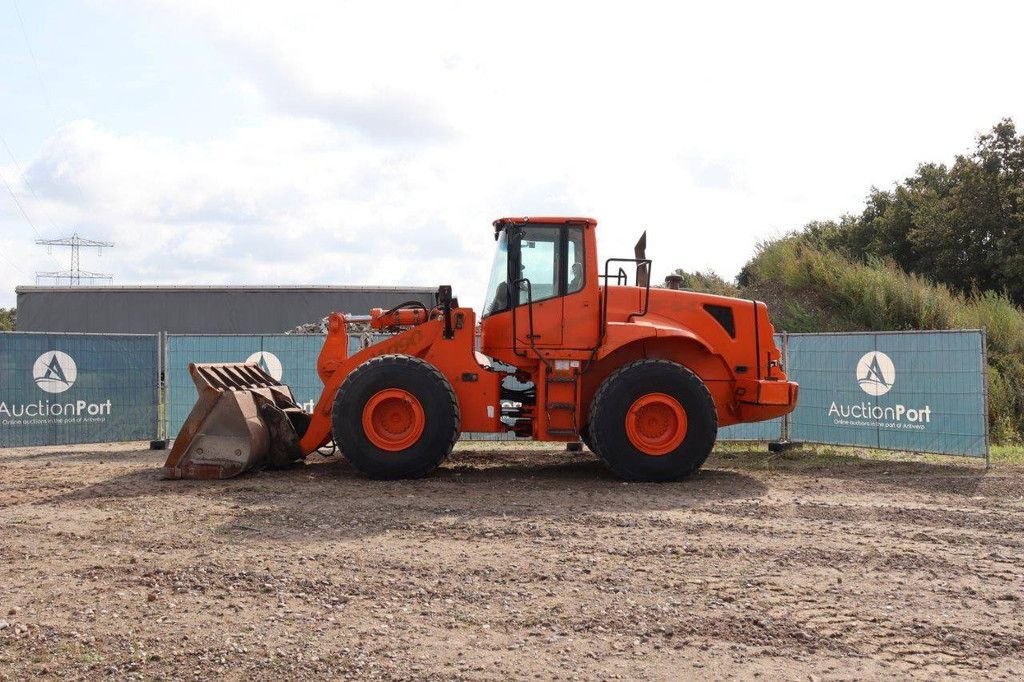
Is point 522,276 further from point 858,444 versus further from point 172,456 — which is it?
point 858,444

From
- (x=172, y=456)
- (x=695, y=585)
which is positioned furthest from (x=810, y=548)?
(x=172, y=456)

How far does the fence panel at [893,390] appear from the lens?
11.9 m

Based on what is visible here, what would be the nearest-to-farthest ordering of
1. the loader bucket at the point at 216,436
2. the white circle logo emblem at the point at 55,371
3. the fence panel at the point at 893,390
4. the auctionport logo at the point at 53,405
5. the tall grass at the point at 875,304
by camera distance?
the loader bucket at the point at 216,436 < the fence panel at the point at 893,390 < the auctionport logo at the point at 53,405 < the white circle logo emblem at the point at 55,371 < the tall grass at the point at 875,304

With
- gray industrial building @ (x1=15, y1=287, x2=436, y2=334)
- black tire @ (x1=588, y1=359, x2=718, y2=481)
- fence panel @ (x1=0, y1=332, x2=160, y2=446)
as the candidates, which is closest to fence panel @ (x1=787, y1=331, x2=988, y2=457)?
black tire @ (x1=588, y1=359, x2=718, y2=481)

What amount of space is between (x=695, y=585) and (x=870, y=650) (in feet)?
4.16

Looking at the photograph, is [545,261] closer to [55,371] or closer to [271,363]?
[271,363]

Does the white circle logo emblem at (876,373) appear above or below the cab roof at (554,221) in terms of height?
below

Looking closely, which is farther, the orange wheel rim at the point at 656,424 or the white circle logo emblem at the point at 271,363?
the white circle logo emblem at the point at 271,363


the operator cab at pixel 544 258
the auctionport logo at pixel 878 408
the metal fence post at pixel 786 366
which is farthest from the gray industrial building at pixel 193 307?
the operator cab at pixel 544 258

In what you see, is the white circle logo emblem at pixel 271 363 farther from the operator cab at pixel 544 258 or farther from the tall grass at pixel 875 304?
the tall grass at pixel 875 304

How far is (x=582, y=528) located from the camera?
7543mm

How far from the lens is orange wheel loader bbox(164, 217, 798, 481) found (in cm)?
984

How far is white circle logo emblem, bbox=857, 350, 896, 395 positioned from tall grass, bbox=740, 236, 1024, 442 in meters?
3.98

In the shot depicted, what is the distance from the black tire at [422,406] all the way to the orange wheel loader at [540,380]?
1cm
